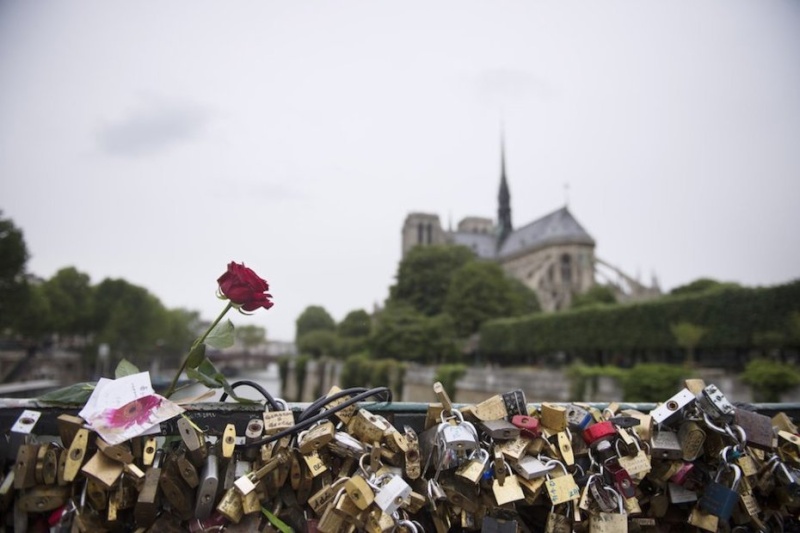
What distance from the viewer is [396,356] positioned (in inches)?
1859

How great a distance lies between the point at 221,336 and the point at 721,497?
1699mm

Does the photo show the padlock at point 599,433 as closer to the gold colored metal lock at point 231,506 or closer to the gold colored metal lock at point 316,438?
the gold colored metal lock at point 316,438

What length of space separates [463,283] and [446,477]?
5472cm

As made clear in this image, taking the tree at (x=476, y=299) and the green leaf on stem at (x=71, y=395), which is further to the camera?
the tree at (x=476, y=299)

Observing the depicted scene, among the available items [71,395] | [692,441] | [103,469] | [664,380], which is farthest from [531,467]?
[664,380]

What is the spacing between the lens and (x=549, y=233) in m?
91.9

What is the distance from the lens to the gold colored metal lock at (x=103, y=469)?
4.96ft

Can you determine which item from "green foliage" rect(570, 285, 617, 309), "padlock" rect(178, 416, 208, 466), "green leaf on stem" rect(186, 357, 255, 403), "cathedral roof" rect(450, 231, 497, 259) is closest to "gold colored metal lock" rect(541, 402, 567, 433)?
"green leaf on stem" rect(186, 357, 255, 403)

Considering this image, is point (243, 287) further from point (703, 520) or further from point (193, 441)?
point (703, 520)

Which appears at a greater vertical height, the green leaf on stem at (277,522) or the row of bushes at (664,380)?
the green leaf on stem at (277,522)

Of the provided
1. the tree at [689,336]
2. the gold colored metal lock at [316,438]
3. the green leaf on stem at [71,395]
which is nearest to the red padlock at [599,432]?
the gold colored metal lock at [316,438]

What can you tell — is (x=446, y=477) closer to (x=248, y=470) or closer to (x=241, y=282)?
(x=248, y=470)

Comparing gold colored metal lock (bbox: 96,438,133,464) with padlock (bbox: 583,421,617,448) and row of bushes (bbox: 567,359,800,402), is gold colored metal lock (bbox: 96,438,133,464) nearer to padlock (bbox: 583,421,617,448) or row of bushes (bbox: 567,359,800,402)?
padlock (bbox: 583,421,617,448)

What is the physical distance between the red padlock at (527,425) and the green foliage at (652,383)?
64.9 feet
